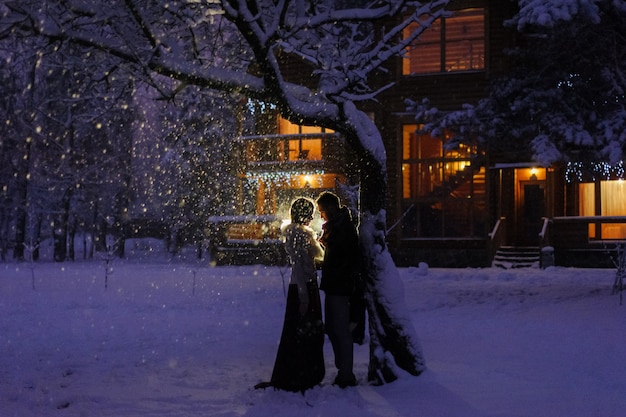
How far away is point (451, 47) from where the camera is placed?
1042 inches

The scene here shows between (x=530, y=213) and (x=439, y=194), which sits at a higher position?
(x=439, y=194)

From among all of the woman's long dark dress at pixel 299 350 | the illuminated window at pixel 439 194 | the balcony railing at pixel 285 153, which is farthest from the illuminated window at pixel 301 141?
the woman's long dark dress at pixel 299 350

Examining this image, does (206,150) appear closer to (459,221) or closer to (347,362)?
(459,221)

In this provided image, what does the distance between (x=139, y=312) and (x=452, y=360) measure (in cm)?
730

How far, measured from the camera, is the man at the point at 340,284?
21.1ft

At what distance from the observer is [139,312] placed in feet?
42.4

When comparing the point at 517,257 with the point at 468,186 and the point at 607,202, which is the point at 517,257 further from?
the point at 607,202

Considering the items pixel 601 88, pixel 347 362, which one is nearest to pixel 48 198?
pixel 601 88

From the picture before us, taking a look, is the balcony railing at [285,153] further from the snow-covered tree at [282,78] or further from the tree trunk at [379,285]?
the tree trunk at [379,285]

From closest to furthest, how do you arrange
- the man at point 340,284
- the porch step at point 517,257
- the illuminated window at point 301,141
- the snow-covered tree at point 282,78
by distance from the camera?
the snow-covered tree at point 282,78 < the man at point 340,284 < the porch step at point 517,257 < the illuminated window at point 301,141

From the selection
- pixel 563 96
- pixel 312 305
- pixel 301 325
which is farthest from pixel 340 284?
pixel 563 96

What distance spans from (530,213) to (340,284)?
20.1 metres

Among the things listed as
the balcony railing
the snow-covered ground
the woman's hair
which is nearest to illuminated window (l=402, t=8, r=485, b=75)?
the balcony railing

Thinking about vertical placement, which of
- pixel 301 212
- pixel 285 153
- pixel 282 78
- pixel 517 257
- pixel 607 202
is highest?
pixel 285 153
